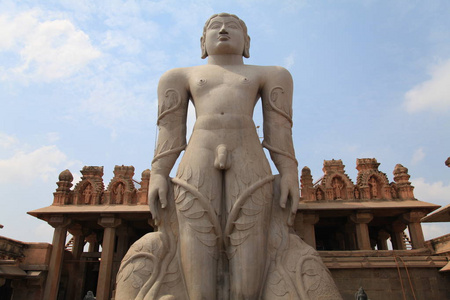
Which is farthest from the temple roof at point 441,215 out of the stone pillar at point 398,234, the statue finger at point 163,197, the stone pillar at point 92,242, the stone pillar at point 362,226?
the stone pillar at point 92,242

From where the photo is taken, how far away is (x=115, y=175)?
17.8 metres

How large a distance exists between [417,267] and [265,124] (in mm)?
6800

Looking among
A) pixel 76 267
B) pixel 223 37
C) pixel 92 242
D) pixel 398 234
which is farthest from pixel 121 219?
pixel 398 234

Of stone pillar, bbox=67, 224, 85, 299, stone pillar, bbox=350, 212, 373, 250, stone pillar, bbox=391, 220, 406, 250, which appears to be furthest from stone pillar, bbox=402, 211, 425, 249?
stone pillar, bbox=67, 224, 85, 299

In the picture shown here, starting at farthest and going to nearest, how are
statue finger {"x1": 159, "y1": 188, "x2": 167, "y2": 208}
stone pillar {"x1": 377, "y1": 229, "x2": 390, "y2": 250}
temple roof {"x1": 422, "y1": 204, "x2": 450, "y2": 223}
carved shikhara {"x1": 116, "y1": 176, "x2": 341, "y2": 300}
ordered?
stone pillar {"x1": 377, "y1": 229, "x2": 390, "y2": 250}
temple roof {"x1": 422, "y1": 204, "x2": 450, "y2": 223}
statue finger {"x1": 159, "y1": 188, "x2": 167, "y2": 208}
carved shikhara {"x1": 116, "y1": 176, "x2": 341, "y2": 300}

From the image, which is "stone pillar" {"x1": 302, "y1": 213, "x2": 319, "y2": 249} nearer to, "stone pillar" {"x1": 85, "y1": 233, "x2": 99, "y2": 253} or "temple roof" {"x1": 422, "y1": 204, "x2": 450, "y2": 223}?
"temple roof" {"x1": 422, "y1": 204, "x2": 450, "y2": 223}

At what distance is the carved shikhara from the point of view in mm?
3396

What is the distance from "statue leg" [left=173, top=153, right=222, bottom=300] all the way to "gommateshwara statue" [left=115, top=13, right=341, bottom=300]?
0.03 ft

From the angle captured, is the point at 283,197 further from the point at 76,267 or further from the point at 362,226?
the point at 76,267

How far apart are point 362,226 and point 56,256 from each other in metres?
13.7

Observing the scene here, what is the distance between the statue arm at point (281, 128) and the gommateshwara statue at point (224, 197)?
0.01m

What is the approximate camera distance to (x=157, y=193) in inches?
160

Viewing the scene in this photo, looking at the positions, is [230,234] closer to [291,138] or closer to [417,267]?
[291,138]

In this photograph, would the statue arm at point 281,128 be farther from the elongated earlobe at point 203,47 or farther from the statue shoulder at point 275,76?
the elongated earlobe at point 203,47
